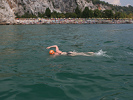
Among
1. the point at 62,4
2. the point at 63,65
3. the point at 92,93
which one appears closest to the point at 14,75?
the point at 63,65

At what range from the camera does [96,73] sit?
7.00 m

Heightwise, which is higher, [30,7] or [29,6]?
[29,6]

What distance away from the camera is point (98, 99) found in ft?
15.0

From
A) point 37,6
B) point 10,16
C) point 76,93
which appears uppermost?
point 37,6

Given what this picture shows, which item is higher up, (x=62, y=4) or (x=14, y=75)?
(x=62, y=4)

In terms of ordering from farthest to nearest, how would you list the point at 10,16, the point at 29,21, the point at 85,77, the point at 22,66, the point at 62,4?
the point at 62,4
the point at 29,21
the point at 10,16
the point at 22,66
the point at 85,77

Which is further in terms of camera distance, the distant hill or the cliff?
the distant hill

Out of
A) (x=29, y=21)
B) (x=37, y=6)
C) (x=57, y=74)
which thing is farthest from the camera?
(x=37, y=6)

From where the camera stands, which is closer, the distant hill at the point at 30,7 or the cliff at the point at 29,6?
the cliff at the point at 29,6

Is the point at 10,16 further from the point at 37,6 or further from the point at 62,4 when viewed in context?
the point at 62,4

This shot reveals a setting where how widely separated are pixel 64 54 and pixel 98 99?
6.54 m

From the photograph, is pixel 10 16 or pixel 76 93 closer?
pixel 76 93

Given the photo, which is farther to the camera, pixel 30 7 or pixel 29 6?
pixel 30 7

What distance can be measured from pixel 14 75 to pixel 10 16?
74814mm
